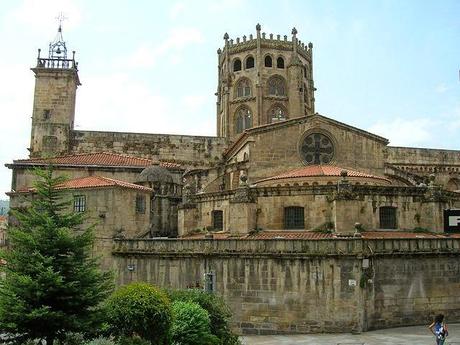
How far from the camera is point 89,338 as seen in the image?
16.0 metres

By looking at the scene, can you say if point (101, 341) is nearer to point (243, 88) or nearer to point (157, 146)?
point (157, 146)

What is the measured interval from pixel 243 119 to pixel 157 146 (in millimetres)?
12056

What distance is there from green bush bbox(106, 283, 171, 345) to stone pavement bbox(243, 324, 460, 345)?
20.3 ft

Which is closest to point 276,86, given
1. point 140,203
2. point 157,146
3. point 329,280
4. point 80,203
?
point 157,146

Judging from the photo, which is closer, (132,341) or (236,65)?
(132,341)

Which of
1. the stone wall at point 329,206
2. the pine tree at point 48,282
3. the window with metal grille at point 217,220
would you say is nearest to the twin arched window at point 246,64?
the window with metal grille at point 217,220

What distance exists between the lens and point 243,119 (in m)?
54.9

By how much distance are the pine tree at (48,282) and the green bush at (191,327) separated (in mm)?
2551

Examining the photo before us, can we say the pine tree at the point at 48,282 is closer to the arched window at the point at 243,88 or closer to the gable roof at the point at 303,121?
the gable roof at the point at 303,121

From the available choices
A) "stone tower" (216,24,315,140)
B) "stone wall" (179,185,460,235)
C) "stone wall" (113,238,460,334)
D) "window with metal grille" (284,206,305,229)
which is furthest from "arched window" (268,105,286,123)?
"stone wall" (113,238,460,334)

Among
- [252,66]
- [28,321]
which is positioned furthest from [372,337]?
[252,66]

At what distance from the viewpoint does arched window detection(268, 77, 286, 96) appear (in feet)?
181

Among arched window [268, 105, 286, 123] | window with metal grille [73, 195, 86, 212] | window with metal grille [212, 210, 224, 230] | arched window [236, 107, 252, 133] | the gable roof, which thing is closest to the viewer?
window with metal grille [73, 195, 86, 212]

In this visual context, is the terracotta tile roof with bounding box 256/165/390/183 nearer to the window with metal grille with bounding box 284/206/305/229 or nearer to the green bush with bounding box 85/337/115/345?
the window with metal grille with bounding box 284/206/305/229
